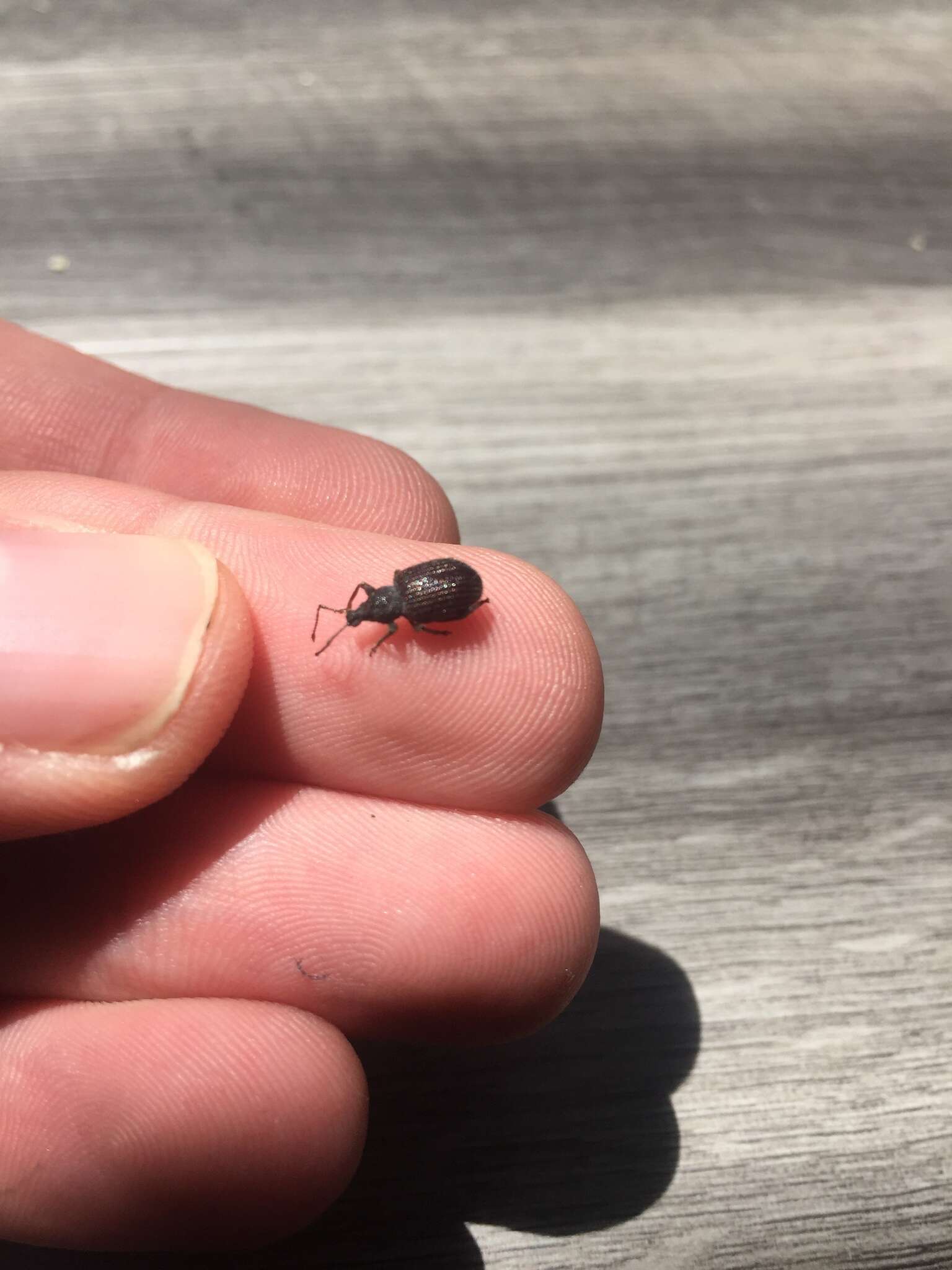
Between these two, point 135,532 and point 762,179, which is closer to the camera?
point 135,532

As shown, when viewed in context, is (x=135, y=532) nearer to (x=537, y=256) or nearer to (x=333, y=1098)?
(x=333, y=1098)

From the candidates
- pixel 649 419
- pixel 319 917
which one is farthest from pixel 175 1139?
pixel 649 419

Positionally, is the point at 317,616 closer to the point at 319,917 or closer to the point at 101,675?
the point at 101,675

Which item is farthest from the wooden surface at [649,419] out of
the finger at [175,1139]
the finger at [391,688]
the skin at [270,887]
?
the finger at [391,688]

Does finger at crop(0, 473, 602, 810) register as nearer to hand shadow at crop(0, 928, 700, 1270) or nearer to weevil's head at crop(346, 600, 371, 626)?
weevil's head at crop(346, 600, 371, 626)

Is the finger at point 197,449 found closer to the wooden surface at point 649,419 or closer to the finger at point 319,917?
the wooden surface at point 649,419

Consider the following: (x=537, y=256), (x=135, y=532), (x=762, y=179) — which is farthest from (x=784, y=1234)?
(x=762, y=179)

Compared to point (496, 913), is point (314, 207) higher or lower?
higher
